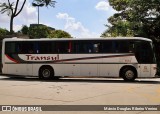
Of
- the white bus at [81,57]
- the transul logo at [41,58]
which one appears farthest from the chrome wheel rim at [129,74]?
the transul logo at [41,58]

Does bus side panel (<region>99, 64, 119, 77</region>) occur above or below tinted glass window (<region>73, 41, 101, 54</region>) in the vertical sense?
below

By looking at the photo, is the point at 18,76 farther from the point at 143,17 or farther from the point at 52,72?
the point at 143,17

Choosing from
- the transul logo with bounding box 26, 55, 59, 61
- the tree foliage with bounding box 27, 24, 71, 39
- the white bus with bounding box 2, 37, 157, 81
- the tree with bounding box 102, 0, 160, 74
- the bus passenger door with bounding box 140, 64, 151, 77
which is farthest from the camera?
the tree foliage with bounding box 27, 24, 71, 39

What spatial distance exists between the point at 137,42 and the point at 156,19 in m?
15.2

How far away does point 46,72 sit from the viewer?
2427cm

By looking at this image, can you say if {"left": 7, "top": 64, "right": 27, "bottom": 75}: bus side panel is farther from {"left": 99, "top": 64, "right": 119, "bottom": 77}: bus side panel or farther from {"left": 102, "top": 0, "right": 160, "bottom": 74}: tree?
{"left": 102, "top": 0, "right": 160, "bottom": 74}: tree

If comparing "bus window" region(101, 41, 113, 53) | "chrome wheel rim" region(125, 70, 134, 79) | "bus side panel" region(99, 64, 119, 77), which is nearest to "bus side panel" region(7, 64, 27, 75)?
"bus side panel" region(99, 64, 119, 77)

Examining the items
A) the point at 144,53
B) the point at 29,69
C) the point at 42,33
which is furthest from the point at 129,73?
the point at 42,33

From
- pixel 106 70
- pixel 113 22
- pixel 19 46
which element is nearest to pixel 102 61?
pixel 106 70

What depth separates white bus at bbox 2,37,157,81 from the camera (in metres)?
22.8

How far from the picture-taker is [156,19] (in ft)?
122

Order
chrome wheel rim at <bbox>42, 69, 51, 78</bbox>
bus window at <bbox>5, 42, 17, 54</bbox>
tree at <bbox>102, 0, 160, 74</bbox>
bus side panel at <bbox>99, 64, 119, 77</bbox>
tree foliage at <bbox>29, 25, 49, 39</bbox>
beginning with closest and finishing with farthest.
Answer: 1. bus side panel at <bbox>99, 64, 119, 77</bbox>
2. chrome wheel rim at <bbox>42, 69, 51, 78</bbox>
3. bus window at <bbox>5, 42, 17, 54</bbox>
4. tree at <bbox>102, 0, 160, 74</bbox>
5. tree foliage at <bbox>29, 25, 49, 39</bbox>

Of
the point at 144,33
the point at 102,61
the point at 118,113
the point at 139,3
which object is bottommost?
the point at 118,113

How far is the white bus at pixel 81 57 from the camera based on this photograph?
22812 mm
